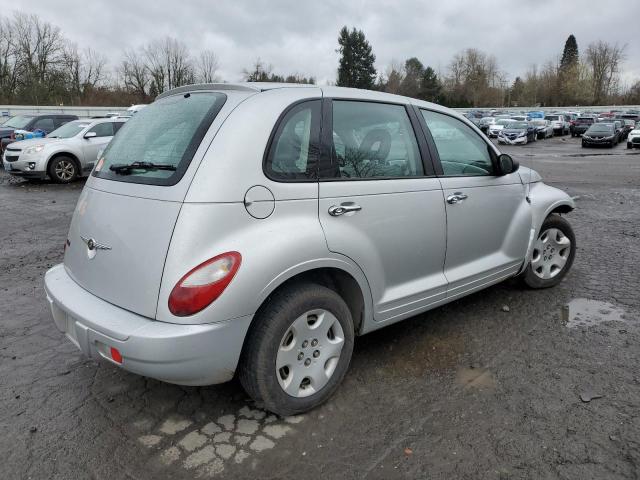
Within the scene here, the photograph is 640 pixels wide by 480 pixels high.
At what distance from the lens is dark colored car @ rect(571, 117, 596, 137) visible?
38.8 metres

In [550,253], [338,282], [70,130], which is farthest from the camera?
[70,130]

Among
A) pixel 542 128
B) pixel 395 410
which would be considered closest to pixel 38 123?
pixel 395 410

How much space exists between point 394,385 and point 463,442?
64cm

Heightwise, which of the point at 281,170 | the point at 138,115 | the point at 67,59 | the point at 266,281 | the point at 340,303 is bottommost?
the point at 340,303

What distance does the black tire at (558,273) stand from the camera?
4531 mm

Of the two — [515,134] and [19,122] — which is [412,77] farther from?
[19,122]

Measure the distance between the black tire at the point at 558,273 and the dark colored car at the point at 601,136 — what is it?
2780cm

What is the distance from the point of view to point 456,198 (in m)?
3.46

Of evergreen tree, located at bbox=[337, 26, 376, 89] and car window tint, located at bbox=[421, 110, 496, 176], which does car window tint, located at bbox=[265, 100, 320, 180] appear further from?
evergreen tree, located at bbox=[337, 26, 376, 89]

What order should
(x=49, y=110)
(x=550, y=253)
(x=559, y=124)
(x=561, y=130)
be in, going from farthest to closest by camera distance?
(x=561, y=130), (x=559, y=124), (x=49, y=110), (x=550, y=253)

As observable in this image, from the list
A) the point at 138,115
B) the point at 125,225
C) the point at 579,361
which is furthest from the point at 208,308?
the point at 579,361

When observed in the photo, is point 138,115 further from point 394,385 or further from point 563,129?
point 563,129

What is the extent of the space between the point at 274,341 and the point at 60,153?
40.1ft

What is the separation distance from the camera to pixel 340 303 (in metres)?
2.81
